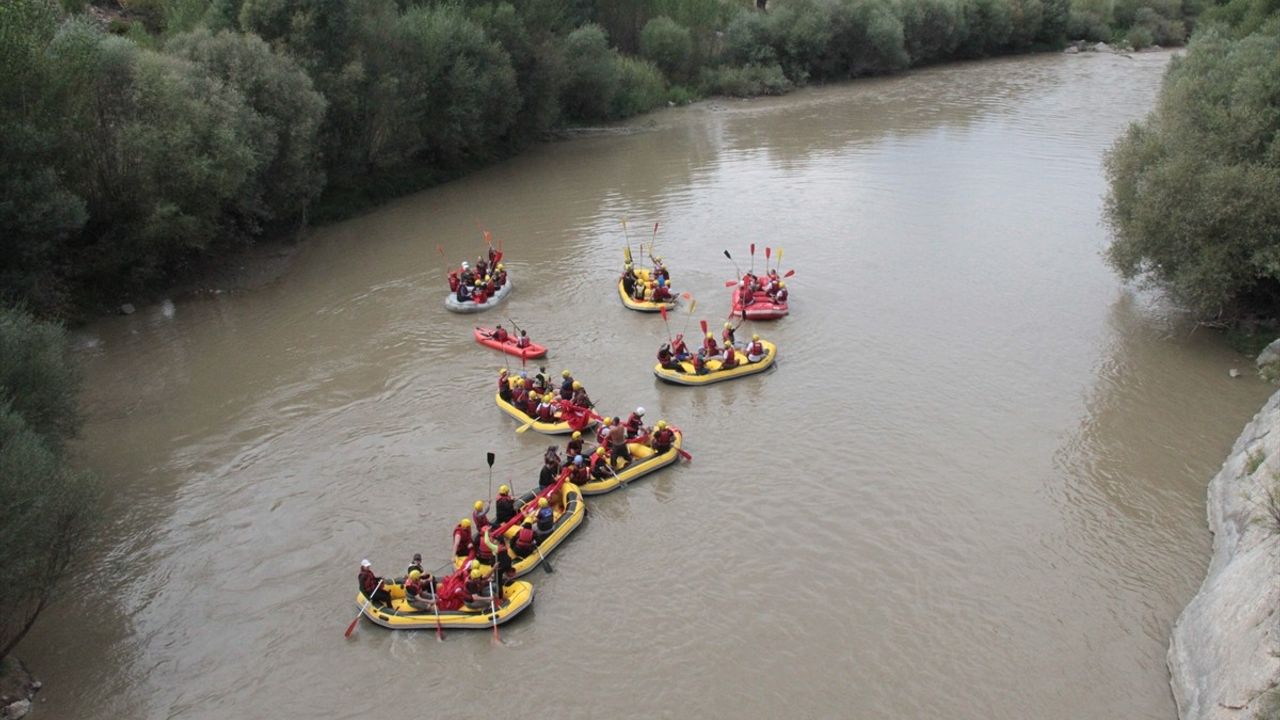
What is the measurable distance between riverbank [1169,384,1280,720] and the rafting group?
8605mm

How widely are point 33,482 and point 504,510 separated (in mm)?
6538

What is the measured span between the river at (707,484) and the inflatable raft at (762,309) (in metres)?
0.31

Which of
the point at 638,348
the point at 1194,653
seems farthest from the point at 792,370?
the point at 1194,653

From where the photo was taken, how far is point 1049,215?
29.8 m

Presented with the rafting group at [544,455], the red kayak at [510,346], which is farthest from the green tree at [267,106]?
the red kayak at [510,346]

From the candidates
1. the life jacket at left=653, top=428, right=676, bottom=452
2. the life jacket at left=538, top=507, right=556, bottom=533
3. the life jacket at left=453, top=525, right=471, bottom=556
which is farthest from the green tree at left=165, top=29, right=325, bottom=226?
the life jacket at left=538, top=507, right=556, bottom=533

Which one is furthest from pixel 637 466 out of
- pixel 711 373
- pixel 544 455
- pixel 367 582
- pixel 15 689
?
pixel 15 689

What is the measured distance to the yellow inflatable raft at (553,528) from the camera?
14750mm

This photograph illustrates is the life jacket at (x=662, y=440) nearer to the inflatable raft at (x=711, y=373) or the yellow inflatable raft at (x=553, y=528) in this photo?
the yellow inflatable raft at (x=553, y=528)

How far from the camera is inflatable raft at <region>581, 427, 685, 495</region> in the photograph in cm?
1680

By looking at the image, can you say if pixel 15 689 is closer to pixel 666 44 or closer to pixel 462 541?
pixel 462 541

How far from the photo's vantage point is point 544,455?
17844 millimetres

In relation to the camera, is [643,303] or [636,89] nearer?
[643,303]

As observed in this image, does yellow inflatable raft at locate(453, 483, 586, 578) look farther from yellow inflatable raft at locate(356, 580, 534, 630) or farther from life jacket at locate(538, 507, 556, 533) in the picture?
yellow inflatable raft at locate(356, 580, 534, 630)
